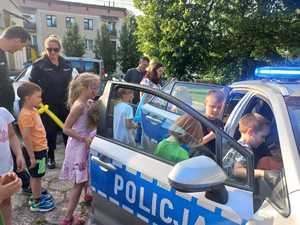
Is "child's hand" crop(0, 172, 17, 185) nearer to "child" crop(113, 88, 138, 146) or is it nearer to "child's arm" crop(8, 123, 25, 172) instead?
"child" crop(113, 88, 138, 146)

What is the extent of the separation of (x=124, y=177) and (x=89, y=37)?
4756 centimetres

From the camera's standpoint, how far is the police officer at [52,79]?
423cm

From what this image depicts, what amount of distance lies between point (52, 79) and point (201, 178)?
129 inches

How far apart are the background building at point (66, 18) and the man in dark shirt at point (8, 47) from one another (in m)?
42.0

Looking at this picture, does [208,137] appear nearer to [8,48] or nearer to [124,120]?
[124,120]

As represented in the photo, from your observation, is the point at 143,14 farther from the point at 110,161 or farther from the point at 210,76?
the point at 110,161

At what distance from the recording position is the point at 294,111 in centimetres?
168

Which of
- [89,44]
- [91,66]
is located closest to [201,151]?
[91,66]

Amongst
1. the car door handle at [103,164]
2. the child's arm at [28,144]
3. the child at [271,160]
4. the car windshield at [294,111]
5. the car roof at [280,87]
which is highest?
the car roof at [280,87]

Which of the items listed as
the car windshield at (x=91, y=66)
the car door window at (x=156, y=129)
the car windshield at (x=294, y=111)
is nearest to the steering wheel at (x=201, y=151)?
the car door window at (x=156, y=129)

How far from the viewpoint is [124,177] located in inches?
81.0

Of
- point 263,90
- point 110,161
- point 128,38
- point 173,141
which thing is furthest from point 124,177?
point 128,38

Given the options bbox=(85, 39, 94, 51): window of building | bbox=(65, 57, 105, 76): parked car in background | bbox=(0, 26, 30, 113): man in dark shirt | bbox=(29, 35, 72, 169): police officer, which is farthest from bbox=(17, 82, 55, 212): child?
bbox=(85, 39, 94, 51): window of building

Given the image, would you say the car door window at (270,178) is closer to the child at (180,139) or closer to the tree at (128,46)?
the child at (180,139)
